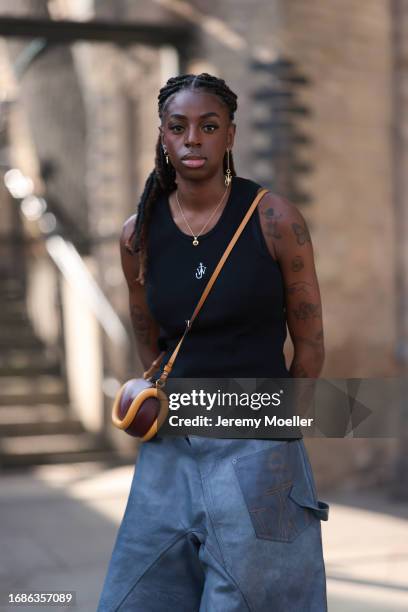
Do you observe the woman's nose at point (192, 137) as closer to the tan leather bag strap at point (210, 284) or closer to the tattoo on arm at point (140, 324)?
the tan leather bag strap at point (210, 284)

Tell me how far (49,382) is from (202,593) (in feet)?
23.1

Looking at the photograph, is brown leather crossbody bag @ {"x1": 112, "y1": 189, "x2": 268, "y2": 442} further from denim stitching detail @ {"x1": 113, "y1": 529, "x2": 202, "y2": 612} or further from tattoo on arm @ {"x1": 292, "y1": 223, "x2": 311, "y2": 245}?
denim stitching detail @ {"x1": 113, "y1": 529, "x2": 202, "y2": 612}

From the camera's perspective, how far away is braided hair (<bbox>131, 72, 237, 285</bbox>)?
7.89ft

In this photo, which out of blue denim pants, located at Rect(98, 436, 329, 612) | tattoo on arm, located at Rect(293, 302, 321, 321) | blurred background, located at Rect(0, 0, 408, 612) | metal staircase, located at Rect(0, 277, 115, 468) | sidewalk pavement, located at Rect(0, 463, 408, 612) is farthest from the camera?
metal staircase, located at Rect(0, 277, 115, 468)

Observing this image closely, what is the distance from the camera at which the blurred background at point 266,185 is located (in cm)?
615

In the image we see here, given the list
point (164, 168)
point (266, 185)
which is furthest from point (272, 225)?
point (266, 185)

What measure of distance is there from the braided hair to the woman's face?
0.03 metres

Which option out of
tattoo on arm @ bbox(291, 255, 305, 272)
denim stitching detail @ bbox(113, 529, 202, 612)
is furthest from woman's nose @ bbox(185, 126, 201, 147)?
denim stitching detail @ bbox(113, 529, 202, 612)

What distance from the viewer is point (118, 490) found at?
7.35 meters

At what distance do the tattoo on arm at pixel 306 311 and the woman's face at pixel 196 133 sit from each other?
36 cm

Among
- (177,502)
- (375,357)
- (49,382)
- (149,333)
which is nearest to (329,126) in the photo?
(375,357)

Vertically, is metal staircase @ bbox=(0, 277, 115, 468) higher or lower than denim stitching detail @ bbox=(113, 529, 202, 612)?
higher

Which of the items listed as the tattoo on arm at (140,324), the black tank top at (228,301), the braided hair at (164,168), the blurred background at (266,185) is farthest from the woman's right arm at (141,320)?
the blurred background at (266,185)

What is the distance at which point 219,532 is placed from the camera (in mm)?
2344
